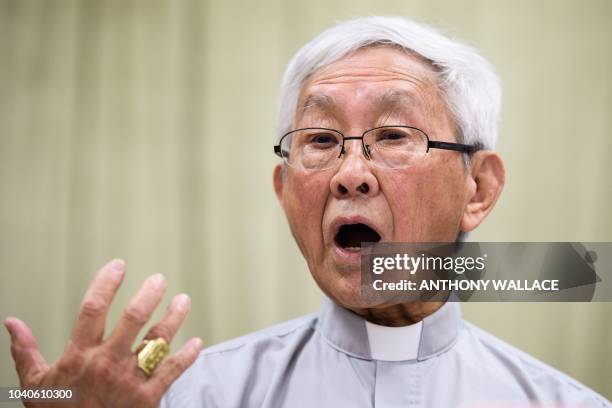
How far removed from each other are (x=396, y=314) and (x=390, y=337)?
0.06 meters

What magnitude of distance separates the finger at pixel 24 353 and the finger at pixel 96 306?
88 millimetres

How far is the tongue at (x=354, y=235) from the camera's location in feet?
3.95

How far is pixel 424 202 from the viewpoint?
120 cm

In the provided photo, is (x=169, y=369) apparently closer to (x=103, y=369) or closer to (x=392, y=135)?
(x=103, y=369)

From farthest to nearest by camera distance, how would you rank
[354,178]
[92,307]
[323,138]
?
[323,138]
[354,178]
[92,307]

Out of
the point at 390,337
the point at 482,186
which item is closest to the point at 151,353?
the point at 390,337

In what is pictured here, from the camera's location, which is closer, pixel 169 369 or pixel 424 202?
pixel 169 369

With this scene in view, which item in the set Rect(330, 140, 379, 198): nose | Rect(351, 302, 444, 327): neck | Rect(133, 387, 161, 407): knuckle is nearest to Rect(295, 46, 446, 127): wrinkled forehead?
Rect(330, 140, 379, 198): nose

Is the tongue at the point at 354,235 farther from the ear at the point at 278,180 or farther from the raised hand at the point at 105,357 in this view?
the raised hand at the point at 105,357

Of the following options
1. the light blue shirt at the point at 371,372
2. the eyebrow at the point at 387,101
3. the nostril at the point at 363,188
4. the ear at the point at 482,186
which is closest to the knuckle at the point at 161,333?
the light blue shirt at the point at 371,372

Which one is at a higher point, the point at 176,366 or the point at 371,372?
the point at 176,366

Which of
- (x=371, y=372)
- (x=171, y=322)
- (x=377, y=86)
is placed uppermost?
(x=377, y=86)

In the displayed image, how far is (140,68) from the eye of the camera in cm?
182

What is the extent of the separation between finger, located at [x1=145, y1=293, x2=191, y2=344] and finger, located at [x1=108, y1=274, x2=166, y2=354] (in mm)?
29
